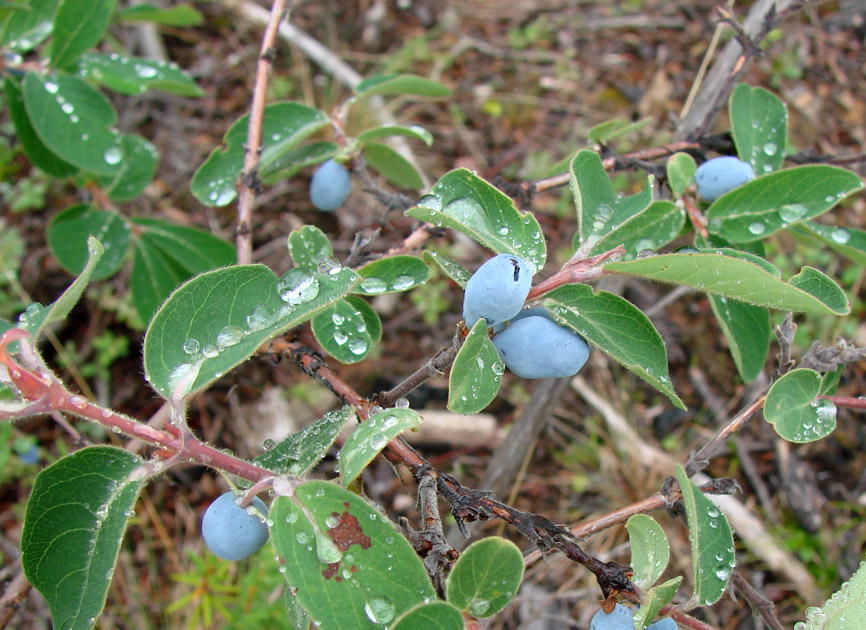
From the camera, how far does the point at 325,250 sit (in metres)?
1.28

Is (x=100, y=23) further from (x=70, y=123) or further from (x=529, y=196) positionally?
(x=529, y=196)

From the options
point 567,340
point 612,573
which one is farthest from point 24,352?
point 612,573

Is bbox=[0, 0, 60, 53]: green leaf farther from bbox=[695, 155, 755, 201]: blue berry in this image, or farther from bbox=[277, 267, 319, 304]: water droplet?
bbox=[695, 155, 755, 201]: blue berry

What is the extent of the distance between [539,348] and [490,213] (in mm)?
247

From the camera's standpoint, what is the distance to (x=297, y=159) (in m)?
1.58

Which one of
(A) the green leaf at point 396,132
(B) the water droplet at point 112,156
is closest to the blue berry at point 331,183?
(A) the green leaf at point 396,132

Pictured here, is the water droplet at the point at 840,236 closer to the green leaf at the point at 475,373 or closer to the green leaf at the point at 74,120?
the green leaf at the point at 475,373

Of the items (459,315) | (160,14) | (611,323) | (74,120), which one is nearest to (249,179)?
(74,120)

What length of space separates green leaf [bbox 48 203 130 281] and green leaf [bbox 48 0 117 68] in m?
0.45

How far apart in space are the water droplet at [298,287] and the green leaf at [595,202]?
0.43m

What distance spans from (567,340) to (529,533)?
0.30 m

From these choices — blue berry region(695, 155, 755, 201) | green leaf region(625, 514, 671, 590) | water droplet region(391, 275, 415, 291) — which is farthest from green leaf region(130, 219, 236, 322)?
green leaf region(625, 514, 671, 590)

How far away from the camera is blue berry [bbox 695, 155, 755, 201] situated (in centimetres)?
134

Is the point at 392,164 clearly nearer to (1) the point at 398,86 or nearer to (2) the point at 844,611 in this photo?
(1) the point at 398,86
